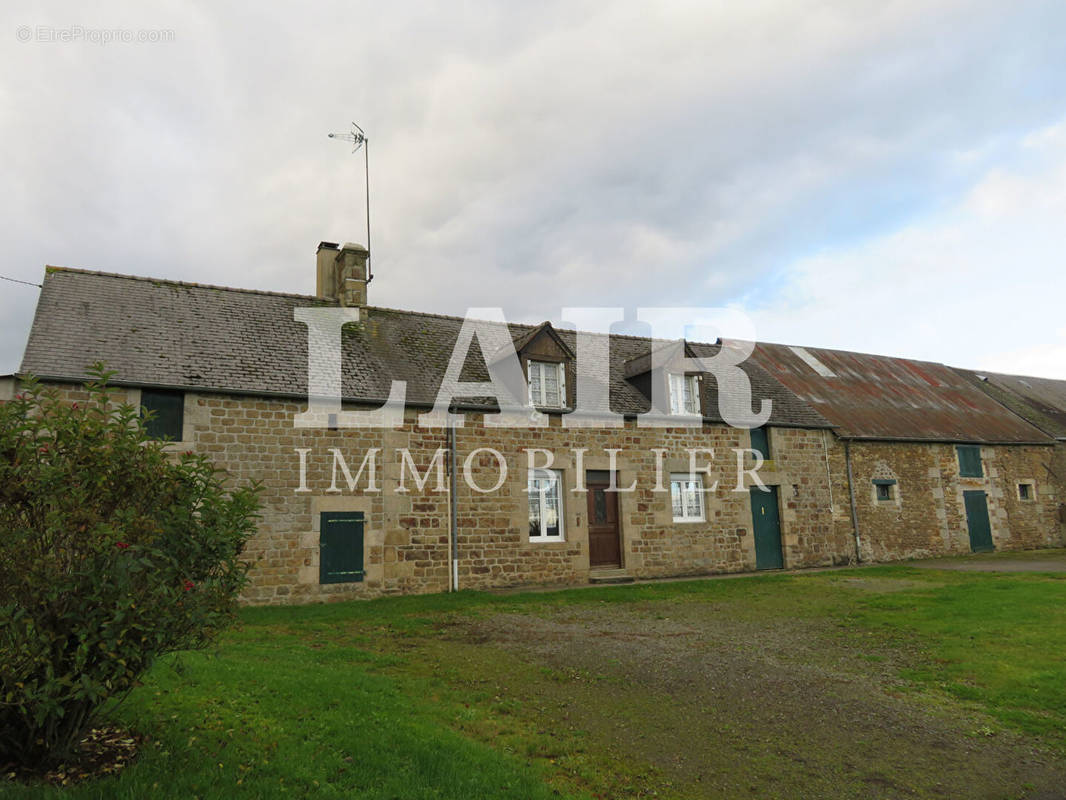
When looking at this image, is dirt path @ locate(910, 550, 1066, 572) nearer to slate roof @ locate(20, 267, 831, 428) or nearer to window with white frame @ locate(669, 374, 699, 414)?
window with white frame @ locate(669, 374, 699, 414)

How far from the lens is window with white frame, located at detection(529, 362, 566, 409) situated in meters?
17.0

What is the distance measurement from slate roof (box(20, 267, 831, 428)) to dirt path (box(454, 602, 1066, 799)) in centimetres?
737

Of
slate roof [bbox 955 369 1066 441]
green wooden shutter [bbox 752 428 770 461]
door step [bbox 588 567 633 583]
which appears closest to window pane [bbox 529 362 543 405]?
door step [bbox 588 567 633 583]

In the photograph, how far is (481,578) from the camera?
50.4ft

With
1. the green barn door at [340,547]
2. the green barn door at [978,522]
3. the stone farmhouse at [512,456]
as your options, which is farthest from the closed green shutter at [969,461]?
the green barn door at [340,547]

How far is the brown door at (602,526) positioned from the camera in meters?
17.1

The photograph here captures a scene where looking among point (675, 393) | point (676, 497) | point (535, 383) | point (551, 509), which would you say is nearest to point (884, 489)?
point (676, 497)

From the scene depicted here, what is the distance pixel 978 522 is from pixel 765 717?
20.7 meters

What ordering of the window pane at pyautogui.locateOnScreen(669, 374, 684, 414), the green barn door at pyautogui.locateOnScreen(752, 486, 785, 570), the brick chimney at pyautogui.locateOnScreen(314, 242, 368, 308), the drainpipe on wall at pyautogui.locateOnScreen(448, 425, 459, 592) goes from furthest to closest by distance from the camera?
the green barn door at pyautogui.locateOnScreen(752, 486, 785, 570) → the window pane at pyautogui.locateOnScreen(669, 374, 684, 414) → the brick chimney at pyautogui.locateOnScreen(314, 242, 368, 308) → the drainpipe on wall at pyautogui.locateOnScreen(448, 425, 459, 592)

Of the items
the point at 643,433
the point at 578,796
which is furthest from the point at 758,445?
the point at 578,796

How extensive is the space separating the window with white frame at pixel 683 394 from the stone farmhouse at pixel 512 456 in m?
0.06

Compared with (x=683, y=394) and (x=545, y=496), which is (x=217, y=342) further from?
(x=683, y=394)

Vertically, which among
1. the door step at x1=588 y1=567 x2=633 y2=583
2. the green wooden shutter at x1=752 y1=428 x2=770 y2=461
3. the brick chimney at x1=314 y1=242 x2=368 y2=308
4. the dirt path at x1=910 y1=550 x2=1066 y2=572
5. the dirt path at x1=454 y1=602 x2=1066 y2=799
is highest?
the brick chimney at x1=314 y1=242 x2=368 y2=308

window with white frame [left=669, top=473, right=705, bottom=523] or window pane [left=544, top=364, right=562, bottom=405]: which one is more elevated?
window pane [left=544, top=364, right=562, bottom=405]
